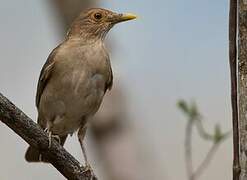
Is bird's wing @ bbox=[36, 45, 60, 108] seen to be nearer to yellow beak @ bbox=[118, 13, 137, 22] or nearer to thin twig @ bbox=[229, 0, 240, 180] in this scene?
yellow beak @ bbox=[118, 13, 137, 22]

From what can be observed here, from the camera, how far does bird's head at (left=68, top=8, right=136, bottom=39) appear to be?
489cm

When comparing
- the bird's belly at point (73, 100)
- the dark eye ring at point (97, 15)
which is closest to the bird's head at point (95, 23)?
the dark eye ring at point (97, 15)

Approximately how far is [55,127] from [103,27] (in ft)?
2.99

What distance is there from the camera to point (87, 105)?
4.46 meters

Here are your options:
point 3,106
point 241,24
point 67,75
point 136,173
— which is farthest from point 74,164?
point 136,173

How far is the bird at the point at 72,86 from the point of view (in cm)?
440

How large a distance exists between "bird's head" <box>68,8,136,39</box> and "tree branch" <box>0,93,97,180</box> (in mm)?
2134

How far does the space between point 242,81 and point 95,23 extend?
3.26m

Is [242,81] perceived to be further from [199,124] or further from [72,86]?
[72,86]

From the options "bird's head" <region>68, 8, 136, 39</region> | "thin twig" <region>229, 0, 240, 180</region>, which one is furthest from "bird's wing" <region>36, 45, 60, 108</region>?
"thin twig" <region>229, 0, 240, 180</region>

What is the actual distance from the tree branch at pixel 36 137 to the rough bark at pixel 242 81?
0.97 meters

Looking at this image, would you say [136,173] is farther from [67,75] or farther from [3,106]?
[3,106]

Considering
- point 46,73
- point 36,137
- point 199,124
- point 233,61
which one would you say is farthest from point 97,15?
point 233,61

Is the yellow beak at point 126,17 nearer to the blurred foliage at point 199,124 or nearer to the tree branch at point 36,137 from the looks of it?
the blurred foliage at point 199,124
